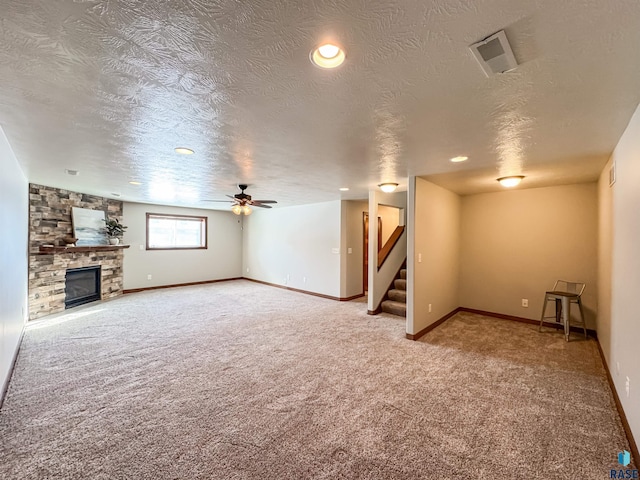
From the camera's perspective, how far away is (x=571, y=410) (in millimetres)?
2344

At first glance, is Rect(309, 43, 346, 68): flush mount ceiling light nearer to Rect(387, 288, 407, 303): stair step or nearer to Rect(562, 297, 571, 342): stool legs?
Rect(562, 297, 571, 342): stool legs

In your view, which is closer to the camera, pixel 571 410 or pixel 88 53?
pixel 88 53

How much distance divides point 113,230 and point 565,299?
872cm

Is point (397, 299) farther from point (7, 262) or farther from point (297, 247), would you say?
point (7, 262)

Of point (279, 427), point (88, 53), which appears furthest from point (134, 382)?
point (88, 53)

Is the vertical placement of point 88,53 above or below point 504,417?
above

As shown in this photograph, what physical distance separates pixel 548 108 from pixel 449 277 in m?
3.73

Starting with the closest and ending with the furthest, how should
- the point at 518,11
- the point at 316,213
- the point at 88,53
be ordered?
the point at 518,11
the point at 88,53
the point at 316,213

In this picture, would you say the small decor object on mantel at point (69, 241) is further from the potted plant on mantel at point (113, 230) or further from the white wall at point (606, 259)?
the white wall at point (606, 259)

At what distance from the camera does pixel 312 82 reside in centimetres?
157

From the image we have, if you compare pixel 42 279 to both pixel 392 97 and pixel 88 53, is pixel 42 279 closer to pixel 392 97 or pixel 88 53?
pixel 88 53

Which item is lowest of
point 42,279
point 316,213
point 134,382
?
point 134,382

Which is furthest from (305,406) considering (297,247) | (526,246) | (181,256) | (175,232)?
(175,232)

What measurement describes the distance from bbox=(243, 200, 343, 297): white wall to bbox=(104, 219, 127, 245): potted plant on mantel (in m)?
3.61
